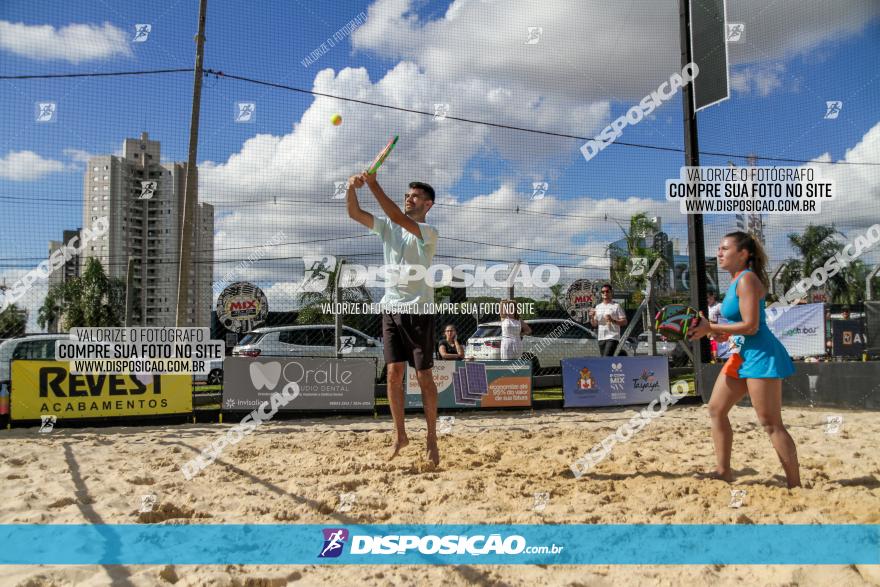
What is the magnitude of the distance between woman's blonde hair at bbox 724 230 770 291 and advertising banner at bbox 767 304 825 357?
6.54 meters

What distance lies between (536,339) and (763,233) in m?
4.48

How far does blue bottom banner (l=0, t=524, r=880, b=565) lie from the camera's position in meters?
2.47

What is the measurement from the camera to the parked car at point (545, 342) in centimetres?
1133

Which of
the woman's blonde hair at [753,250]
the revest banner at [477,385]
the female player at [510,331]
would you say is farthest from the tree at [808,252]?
the woman's blonde hair at [753,250]

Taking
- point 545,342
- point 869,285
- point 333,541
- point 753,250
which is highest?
point 869,285

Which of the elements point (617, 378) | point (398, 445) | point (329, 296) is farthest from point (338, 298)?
point (398, 445)

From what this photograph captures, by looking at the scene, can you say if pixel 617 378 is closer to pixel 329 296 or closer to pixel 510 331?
pixel 510 331

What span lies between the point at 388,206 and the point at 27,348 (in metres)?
8.29

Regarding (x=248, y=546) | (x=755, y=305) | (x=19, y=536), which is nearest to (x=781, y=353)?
(x=755, y=305)

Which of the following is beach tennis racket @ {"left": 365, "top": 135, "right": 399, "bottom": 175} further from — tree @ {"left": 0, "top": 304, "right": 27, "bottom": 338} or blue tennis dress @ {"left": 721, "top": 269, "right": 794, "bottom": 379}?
tree @ {"left": 0, "top": 304, "right": 27, "bottom": 338}

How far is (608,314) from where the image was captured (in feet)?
29.6

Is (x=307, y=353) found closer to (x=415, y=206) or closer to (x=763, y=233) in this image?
(x=415, y=206)

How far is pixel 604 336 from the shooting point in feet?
29.9

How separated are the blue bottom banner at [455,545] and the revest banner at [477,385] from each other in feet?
16.6
